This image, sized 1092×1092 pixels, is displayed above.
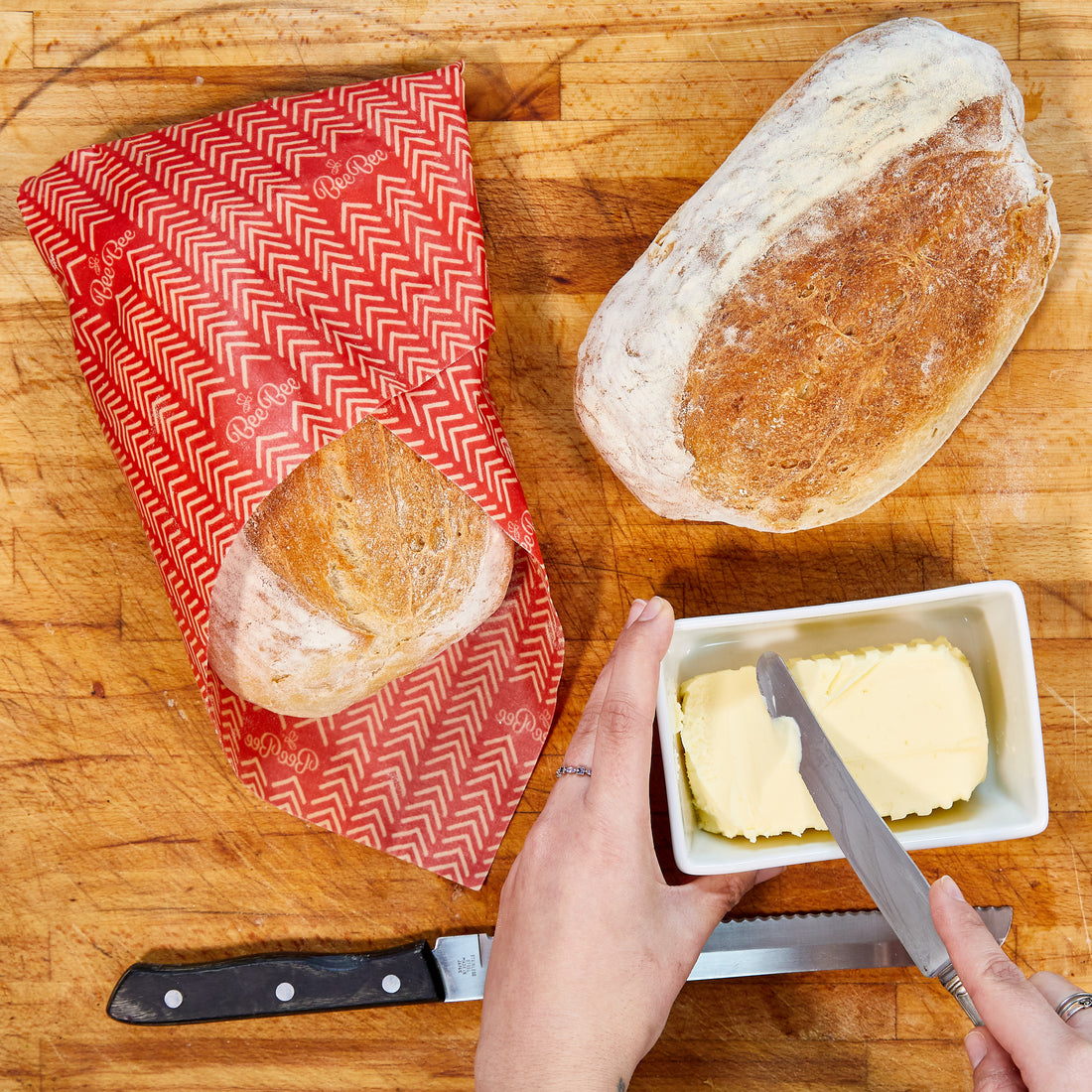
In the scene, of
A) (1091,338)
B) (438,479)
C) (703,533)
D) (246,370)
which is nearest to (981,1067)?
(703,533)

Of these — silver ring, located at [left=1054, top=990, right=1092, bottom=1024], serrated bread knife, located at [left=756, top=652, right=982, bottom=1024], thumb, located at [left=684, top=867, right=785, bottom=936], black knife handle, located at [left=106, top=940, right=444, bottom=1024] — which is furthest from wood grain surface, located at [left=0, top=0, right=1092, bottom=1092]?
silver ring, located at [left=1054, top=990, right=1092, bottom=1024]

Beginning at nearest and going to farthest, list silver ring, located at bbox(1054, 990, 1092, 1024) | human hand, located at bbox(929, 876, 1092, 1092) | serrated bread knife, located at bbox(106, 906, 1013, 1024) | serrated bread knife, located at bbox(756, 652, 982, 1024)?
human hand, located at bbox(929, 876, 1092, 1092), silver ring, located at bbox(1054, 990, 1092, 1024), serrated bread knife, located at bbox(756, 652, 982, 1024), serrated bread knife, located at bbox(106, 906, 1013, 1024)

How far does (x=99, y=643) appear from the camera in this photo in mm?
1451

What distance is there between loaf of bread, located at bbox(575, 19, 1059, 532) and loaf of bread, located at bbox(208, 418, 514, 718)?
1.03 feet

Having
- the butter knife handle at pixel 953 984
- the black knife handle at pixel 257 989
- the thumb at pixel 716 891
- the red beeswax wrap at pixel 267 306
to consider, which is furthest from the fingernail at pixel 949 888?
the black knife handle at pixel 257 989

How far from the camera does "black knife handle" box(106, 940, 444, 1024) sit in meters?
1.40

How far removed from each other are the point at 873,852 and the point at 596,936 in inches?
14.7

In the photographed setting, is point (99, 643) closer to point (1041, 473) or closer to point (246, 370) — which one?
point (246, 370)

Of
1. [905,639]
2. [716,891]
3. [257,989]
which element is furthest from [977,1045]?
[257,989]

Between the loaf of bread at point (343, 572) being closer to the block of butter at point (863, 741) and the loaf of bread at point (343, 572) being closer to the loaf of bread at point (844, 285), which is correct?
the loaf of bread at point (844, 285)

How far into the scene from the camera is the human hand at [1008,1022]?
2.97 ft

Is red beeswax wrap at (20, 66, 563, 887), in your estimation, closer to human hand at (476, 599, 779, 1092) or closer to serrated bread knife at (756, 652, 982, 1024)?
human hand at (476, 599, 779, 1092)

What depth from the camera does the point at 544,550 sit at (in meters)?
1.45

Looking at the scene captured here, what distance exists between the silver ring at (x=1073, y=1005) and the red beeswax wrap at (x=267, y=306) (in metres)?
0.82
